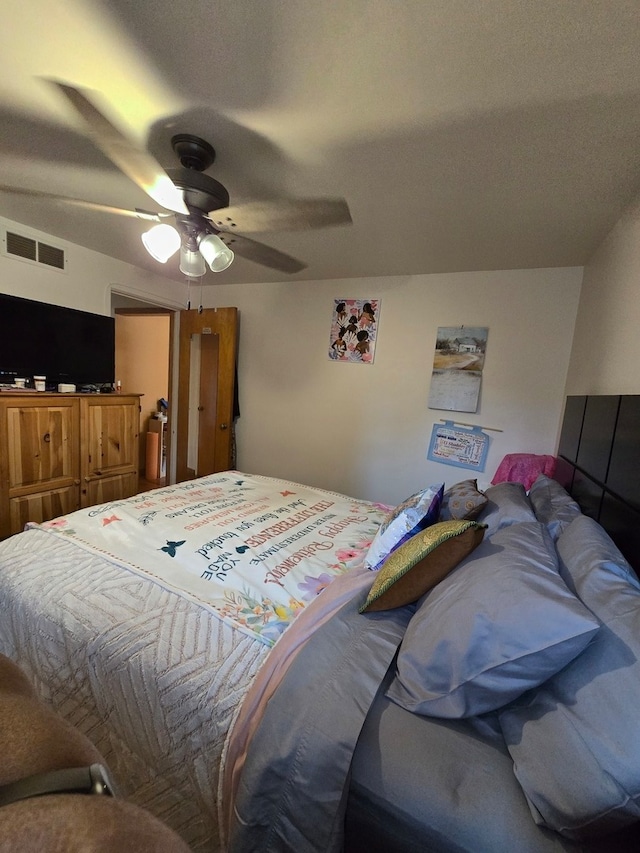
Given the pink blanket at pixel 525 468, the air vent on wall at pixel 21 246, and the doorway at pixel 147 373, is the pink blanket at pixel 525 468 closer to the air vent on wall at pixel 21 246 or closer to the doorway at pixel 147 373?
the air vent on wall at pixel 21 246

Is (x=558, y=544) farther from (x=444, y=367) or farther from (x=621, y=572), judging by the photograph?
(x=444, y=367)

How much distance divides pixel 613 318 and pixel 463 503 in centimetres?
116

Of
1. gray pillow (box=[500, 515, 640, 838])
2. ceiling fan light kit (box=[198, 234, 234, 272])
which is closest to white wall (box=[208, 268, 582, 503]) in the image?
ceiling fan light kit (box=[198, 234, 234, 272])

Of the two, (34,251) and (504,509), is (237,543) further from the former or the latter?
(34,251)

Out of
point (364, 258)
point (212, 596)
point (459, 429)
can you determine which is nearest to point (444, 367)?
point (459, 429)

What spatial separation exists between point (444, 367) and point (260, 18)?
2.28 m

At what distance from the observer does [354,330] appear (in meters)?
3.11

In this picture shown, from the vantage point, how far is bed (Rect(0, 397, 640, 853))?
63 centimetres

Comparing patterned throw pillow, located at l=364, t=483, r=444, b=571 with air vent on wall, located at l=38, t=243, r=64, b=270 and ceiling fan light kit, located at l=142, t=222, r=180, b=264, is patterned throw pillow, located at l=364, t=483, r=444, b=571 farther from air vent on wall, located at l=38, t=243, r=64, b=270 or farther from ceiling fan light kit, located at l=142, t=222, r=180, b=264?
air vent on wall, located at l=38, t=243, r=64, b=270

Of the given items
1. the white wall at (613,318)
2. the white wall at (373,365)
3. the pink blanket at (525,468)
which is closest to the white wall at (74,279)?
the white wall at (373,365)

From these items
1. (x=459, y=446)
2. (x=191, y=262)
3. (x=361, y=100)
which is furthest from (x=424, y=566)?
(x=459, y=446)

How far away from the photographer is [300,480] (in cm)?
351

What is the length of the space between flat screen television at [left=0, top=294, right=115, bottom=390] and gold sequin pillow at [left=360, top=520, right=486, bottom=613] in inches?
107

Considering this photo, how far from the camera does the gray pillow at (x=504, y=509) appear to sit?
124 cm
